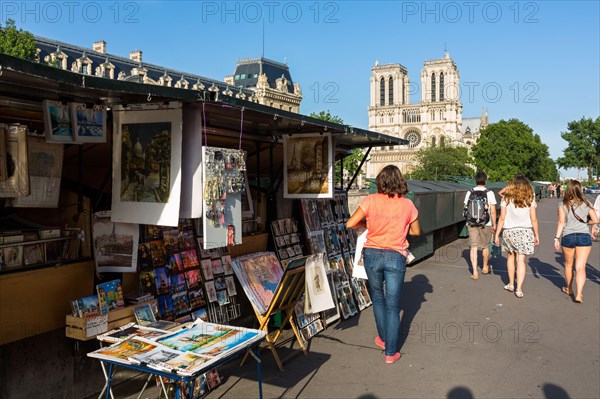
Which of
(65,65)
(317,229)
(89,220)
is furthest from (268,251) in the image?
(65,65)

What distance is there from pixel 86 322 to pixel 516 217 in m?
7.15

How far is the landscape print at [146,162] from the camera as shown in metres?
4.44

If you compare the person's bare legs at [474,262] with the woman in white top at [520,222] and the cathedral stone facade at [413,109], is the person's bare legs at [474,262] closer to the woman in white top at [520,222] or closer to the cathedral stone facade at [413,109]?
the woman in white top at [520,222]

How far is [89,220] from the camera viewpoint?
480cm

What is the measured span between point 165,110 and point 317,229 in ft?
11.6

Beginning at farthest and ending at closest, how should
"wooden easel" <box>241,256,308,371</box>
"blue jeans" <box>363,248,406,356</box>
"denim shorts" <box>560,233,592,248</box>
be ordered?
"denim shorts" <box>560,233,592,248</box>
"blue jeans" <box>363,248,406,356</box>
"wooden easel" <box>241,256,308,371</box>

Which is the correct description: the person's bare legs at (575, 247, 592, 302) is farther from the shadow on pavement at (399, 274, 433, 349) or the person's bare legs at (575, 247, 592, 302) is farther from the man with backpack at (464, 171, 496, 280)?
the shadow on pavement at (399, 274, 433, 349)

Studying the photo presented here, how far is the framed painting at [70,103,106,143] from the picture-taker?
4242 millimetres

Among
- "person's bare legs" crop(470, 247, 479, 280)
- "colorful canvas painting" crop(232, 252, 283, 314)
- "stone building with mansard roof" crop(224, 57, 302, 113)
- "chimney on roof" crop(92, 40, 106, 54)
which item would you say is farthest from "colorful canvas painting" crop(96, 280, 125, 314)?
"stone building with mansard roof" crop(224, 57, 302, 113)

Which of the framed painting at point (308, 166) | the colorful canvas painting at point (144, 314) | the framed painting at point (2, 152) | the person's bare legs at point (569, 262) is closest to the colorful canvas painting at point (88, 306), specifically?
the colorful canvas painting at point (144, 314)

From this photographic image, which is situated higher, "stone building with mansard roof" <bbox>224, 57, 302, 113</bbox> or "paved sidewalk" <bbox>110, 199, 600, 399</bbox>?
"stone building with mansard roof" <bbox>224, 57, 302, 113</bbox>

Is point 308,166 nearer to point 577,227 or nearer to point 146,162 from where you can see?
point 146,162

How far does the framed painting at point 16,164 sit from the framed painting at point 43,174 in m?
0.14

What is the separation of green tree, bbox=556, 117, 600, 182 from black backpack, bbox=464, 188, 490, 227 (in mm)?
93935
